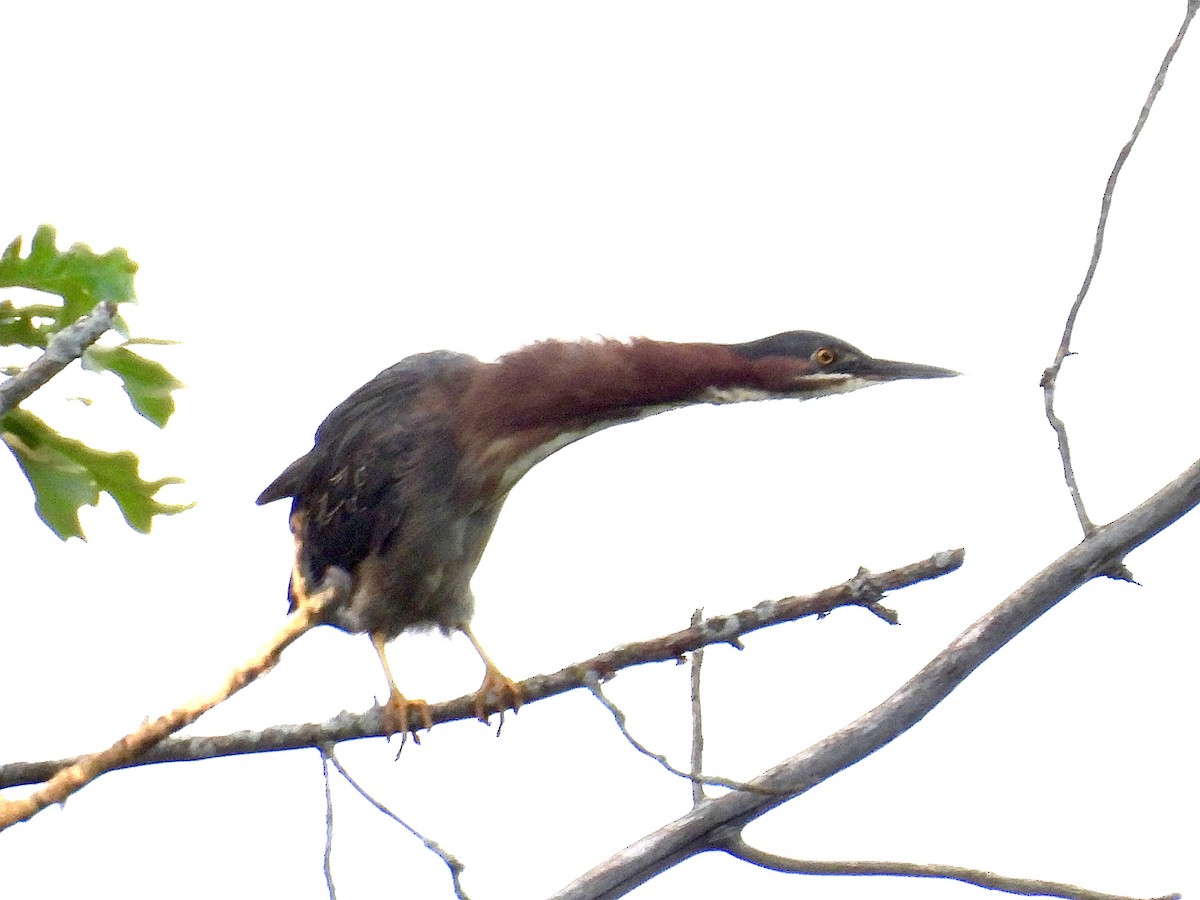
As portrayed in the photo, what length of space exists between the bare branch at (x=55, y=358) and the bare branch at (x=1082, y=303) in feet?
6.30

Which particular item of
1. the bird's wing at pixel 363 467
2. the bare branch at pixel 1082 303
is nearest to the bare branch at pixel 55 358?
the bare branch at pixel 1082 303

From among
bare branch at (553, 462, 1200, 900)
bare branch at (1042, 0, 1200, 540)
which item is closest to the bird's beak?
bare branch at (1042, 0, 1200, 540)

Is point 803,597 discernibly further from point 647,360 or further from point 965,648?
point 647,360

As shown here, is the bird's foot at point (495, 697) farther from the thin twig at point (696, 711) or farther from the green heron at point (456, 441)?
the thin twig at point (696, 711)

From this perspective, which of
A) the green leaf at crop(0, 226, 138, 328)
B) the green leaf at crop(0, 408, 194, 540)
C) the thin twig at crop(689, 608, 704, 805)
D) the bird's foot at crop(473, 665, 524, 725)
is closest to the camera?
the thin twig at crop(689, 608, 704, 805)

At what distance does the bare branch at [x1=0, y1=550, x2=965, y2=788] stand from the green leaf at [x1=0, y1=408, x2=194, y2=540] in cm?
62

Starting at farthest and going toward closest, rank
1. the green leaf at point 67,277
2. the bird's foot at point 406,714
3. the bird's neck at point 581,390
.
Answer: the bird's foot at point 406,714, the bird's neck at point 581,390, the green leaf at point 67,277

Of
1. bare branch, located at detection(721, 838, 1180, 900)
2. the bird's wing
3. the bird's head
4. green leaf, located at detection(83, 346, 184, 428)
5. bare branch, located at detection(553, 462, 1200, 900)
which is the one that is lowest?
bare branch, located at detection(721, 838, 1180, 900)

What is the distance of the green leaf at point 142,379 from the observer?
12.3ft

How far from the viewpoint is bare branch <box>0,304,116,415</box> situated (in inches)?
Answer: 102

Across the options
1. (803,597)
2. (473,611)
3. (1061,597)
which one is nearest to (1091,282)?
(1061,597)

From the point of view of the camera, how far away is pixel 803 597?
311cm

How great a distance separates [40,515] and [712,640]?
1.80 meters

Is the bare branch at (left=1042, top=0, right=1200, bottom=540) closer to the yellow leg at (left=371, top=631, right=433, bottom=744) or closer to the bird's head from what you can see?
the bird's head
